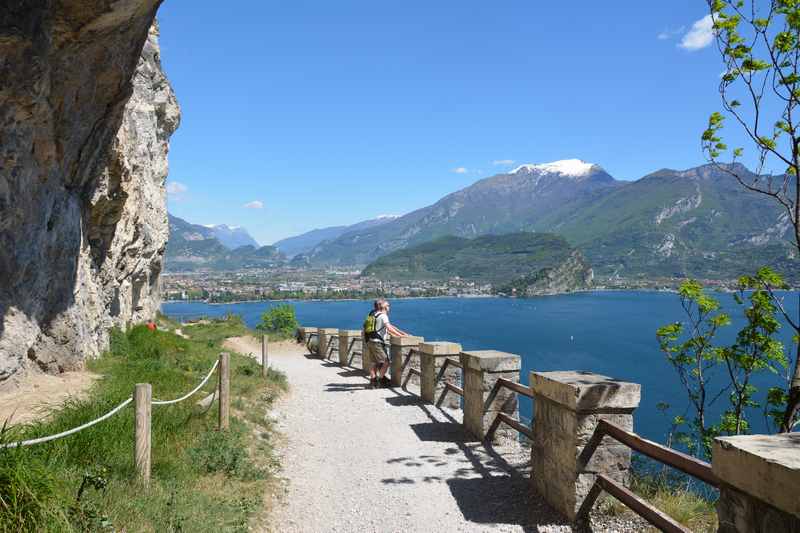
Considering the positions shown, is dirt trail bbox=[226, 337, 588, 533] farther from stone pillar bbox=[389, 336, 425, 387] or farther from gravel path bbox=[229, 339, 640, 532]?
stone pillar bbox=[389, 336, 425, 387]

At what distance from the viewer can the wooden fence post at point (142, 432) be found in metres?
4.98

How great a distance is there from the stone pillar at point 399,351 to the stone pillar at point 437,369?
1799 mm

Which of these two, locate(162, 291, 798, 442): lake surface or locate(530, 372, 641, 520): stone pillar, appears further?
locate(162, 291, 798, 442): lake surface

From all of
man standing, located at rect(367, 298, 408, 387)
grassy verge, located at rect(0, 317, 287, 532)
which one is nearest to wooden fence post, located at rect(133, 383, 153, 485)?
grassy verge, located at rect(0, 317, 287, 532)

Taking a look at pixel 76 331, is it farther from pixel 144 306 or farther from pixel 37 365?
pixel 144 306

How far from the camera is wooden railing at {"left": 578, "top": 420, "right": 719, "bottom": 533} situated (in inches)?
148

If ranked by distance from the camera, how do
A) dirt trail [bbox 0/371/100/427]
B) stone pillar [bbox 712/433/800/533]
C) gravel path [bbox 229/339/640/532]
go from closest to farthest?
stone pillar [bbox 712/433/800/533], gravel path [bbox 229/339/640/532], dirt trail [bbox 0/371/100/427]

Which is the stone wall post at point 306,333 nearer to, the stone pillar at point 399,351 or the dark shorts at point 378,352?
the stone pillar at point 399,351

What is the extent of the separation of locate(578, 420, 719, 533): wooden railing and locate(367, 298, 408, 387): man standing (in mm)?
6905

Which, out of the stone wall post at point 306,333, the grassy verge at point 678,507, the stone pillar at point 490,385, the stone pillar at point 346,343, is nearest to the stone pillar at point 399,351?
the stone pillar at point 490,385

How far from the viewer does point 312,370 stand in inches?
690

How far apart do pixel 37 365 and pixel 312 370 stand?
28.5 ft

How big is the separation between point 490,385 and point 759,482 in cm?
523

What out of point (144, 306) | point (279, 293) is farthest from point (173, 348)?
point (279, 293)
